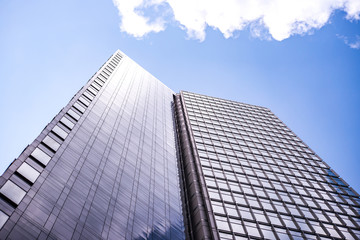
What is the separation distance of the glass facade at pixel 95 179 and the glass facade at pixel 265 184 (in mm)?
7043

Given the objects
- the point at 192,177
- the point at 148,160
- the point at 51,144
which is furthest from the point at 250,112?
the point at 51,144

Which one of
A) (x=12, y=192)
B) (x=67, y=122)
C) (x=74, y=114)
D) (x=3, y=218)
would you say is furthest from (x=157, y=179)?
(x=3, y=218)

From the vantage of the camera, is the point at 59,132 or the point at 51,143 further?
the point at 59,132

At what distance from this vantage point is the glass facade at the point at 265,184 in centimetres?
4012

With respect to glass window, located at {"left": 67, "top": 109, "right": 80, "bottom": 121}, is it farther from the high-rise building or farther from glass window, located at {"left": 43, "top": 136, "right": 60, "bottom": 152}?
glass window, located at {"left": 43, "top": 136, "right": 60, "bottom": 152}

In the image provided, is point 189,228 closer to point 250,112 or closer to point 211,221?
point 211,221

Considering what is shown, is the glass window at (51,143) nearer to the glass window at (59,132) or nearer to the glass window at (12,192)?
the glass window at (59,132)

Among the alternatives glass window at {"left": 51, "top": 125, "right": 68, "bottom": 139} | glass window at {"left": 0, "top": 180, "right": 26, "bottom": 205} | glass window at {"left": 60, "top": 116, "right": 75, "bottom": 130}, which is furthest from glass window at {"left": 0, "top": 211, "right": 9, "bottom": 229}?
glass window at {"left": 60, "top": 116, "right": 75, "bottom": 130}

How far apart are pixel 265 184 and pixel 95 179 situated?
3182 cm

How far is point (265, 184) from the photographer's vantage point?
5125 cm

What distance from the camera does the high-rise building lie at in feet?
80.4

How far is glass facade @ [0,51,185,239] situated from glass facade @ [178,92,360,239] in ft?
23.1

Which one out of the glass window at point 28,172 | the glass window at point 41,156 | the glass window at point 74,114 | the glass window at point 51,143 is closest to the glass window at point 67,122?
the glass window at point 74,114

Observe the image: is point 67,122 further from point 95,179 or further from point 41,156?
point 95,179
